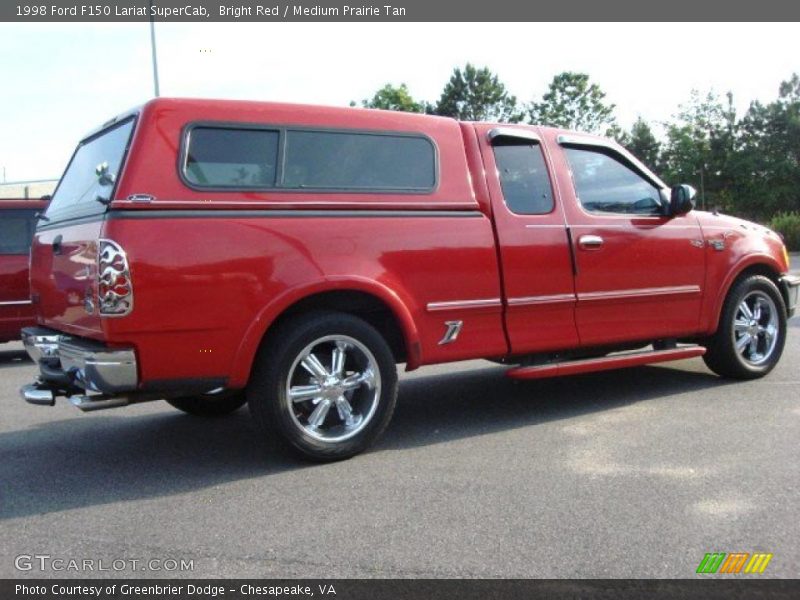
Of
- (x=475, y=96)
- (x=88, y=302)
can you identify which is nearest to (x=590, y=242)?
(x=88, y=302)

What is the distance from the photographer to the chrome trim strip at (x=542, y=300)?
16.7 feet

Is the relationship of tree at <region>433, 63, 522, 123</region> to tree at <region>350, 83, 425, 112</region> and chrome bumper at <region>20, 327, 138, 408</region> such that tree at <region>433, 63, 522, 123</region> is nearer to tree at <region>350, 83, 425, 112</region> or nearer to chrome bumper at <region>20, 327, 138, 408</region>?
tree at <region>350, 83, 425, 112</region>


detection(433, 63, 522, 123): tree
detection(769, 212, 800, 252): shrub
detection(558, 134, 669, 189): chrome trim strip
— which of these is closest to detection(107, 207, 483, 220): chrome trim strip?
detection(558, 134, 669, 189): chrome trim strip

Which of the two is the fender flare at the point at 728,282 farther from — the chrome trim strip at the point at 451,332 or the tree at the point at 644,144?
the tree at the point at 644,144

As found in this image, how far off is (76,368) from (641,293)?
3836mm

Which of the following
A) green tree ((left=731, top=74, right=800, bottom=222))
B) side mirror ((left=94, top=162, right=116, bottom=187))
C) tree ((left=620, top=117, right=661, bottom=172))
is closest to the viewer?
side mirror ((left=94, top=162, right=116, bottom=187))

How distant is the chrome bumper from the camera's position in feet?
12.7

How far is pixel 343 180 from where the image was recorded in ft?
15.0

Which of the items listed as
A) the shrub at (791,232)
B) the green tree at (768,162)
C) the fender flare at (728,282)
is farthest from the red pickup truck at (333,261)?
the green tree at (768,162)

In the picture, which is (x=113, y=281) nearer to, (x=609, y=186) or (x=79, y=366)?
(x=79, y=366)

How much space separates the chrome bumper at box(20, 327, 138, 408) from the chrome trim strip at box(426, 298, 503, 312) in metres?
1.80

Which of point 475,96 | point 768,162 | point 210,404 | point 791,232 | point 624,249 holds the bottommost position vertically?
point 791,232

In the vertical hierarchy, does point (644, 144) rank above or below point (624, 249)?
above

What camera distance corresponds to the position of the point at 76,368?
13.3 feet
